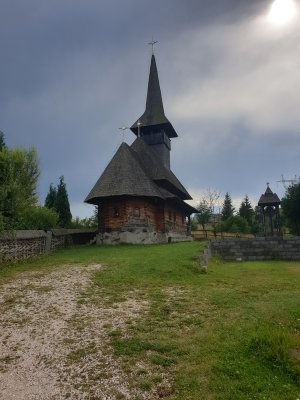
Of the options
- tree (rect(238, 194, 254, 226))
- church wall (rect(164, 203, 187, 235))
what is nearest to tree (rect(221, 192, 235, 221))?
tree (rect(238, 194, 254, 226))

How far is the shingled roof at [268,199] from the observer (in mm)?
28241

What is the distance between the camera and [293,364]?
5.55 metres

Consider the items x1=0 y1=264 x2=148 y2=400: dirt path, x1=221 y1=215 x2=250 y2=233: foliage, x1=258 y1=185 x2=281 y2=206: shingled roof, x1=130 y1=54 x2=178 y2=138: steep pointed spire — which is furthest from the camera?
x1=221 y1=215 x2=250 y2=233: foliage

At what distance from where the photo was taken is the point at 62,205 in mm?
29297

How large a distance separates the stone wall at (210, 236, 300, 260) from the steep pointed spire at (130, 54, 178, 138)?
16.9 m

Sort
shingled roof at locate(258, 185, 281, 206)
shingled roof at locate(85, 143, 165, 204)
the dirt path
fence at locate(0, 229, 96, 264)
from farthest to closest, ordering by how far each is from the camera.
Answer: shingled roof at locate(258, 185, 281, 206) → shingled roof at locate(85, 143, 165, 204) → fence at locate(0, 229, 96, 264) → the dirt path

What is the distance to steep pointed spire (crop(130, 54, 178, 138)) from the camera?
3484 centimetres

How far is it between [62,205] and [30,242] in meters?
12.5

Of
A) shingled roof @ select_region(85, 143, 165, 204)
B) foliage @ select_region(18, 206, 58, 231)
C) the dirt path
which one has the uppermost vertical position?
shingled roof @ select_region(85, 143, 165, 204)

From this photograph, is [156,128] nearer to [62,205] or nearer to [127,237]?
[62,205]

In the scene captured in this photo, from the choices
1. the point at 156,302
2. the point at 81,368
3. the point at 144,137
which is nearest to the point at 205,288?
the point at 156,302

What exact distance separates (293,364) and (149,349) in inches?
94.8

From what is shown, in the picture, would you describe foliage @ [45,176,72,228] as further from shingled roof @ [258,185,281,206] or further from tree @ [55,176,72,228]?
shingled roof @ [258,185,281,206]

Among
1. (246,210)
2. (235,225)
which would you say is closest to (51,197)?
(235,225)
